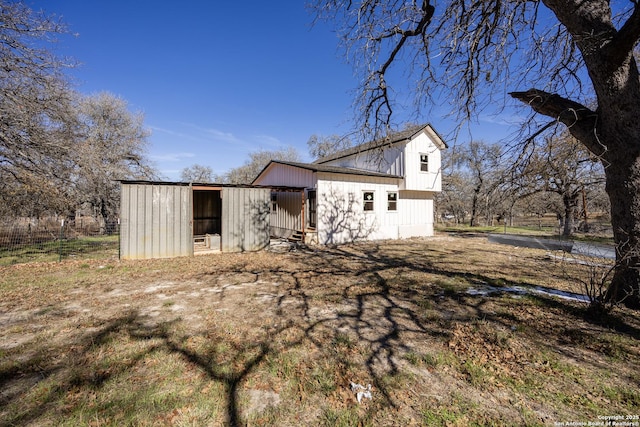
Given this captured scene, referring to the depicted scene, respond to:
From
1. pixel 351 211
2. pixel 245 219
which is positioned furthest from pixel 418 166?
pixel 245 219

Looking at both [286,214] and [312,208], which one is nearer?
[312,208]

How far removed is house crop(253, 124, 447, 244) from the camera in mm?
12453

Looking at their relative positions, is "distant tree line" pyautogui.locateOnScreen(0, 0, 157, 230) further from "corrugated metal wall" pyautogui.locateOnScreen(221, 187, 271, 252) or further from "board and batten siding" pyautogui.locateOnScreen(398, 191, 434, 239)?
"board and batten siding" pyautogui.locateOnScreen(398, 191, 434, 239)

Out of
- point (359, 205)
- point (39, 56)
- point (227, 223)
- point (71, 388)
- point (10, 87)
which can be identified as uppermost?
point (39, 56)

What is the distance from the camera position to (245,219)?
10.9 meters

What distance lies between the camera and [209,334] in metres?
3.64

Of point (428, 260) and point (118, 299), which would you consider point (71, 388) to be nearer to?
point (118, 299)

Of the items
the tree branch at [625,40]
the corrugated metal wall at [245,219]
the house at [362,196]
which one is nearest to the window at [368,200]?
the house at [362,196]

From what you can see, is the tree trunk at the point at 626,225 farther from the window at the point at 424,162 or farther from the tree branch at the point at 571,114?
the window at the point at 424,162

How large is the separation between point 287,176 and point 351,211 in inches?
175

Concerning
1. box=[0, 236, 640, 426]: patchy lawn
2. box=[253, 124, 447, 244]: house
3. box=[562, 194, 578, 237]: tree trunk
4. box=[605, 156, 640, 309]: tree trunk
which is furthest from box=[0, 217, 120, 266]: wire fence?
box=[562, 194, 578, 237]: tree trunk

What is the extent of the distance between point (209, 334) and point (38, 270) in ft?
24.5

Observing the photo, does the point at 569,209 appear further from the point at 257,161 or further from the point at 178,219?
the point at 257,161

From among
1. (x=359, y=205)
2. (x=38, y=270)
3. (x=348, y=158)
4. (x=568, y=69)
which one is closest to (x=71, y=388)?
(x=38, y=270)
